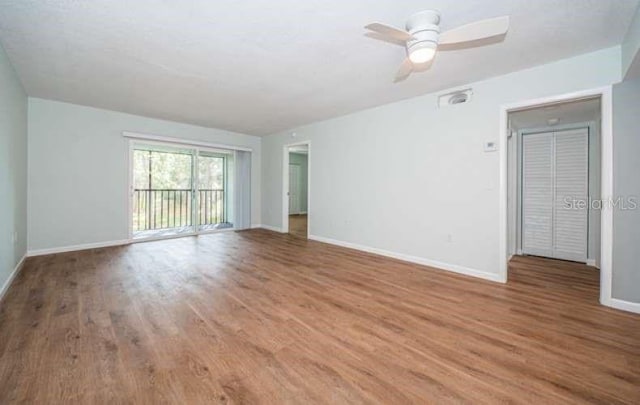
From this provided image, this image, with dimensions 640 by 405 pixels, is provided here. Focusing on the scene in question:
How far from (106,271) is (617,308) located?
5415 mm

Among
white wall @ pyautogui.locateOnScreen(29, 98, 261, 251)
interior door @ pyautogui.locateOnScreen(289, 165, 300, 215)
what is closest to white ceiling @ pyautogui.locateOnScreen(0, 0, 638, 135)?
white wall @ pyautogui.locateOnScreen(29, 98, 261, 251)

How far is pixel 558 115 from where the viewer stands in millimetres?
3744

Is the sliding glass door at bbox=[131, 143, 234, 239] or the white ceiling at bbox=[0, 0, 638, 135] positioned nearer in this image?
the white ceiling at bbox=[0, 0, 638, 135]

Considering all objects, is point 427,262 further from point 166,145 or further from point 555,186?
point 166,145

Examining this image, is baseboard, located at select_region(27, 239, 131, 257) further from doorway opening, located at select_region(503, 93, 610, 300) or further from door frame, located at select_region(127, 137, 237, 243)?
doorway opening, located at select_region(503, 93, 610, 300)

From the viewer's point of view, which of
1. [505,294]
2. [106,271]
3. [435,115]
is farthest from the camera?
[435,115]

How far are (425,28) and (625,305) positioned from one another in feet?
9.67

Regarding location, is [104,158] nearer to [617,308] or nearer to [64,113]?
[64,113]

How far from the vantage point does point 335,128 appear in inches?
198

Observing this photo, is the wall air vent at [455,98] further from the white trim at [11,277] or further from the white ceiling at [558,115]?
the white trim at [11,277]

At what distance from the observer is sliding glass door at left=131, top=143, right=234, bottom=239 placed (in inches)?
226

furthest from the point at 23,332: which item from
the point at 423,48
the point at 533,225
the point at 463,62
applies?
the point at 533,225

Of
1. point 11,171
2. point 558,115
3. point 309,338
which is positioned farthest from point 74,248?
point 558,115

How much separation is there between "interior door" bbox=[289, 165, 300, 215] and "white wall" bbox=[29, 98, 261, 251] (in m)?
4.98
